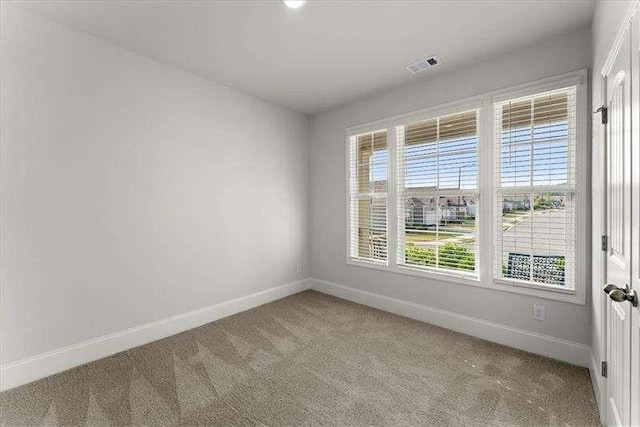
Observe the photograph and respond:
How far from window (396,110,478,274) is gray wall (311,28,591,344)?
25 cm

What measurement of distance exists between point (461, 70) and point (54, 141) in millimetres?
3768

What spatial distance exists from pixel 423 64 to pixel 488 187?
1399 mm

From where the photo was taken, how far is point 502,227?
284cm

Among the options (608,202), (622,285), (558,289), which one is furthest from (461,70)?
(622,285)

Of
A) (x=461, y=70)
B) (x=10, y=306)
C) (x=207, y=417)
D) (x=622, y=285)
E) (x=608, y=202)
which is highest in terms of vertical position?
(x=461, y=70)

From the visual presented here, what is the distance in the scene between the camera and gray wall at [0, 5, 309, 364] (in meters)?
2.20

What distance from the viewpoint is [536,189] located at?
8.57 feet

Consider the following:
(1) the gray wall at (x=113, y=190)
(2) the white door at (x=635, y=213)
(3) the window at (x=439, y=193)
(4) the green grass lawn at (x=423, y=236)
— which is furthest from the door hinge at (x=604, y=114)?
(1) the gray wall at (x=113, y=190)

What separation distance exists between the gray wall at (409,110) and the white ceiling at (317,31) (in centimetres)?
15

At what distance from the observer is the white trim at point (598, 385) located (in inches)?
69.3

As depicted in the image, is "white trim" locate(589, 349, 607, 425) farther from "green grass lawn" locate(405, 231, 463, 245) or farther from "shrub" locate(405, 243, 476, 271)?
"green grass lawn" locate(405, 231, 463, 245)

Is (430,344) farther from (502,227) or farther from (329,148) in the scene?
(329,148)

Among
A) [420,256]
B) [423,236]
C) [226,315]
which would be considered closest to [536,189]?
[423,236]

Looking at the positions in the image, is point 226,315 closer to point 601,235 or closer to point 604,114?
point 601,235
